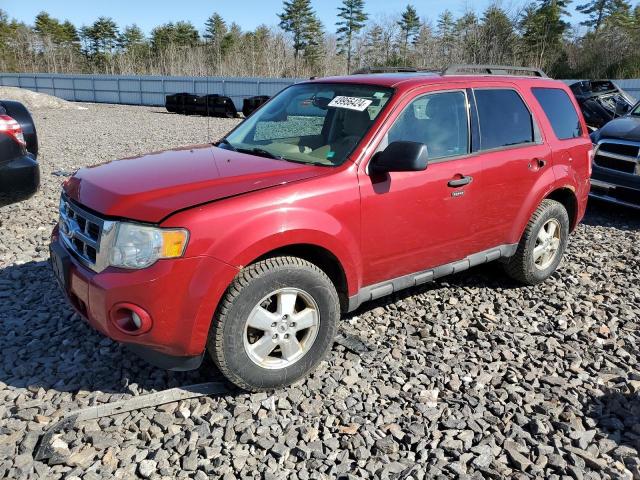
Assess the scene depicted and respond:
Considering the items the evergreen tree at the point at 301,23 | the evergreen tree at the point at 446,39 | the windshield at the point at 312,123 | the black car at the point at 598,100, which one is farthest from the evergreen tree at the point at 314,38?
the windshield at the point at 312,123

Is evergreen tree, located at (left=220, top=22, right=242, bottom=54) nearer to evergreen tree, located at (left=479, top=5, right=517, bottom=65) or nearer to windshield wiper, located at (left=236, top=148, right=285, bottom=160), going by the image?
evergreen tree, located at (left=479, top=5, right=517, bottom=65)

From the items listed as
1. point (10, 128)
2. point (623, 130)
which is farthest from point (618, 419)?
point (10, 128)

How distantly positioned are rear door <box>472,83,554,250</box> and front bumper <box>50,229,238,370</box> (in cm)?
228

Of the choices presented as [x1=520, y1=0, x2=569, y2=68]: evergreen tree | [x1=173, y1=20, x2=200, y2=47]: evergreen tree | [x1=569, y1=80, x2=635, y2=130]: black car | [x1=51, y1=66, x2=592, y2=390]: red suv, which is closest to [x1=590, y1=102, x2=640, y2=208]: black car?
[x1=51, y1=66, x2=592, y2=390]: red suv

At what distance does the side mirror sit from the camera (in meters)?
3.26

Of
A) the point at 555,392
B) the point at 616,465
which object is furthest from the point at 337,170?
the point at 616,465

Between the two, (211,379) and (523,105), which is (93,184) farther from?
(523,105)

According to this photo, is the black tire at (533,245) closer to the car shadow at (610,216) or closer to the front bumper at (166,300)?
the car shadow at (610,216)

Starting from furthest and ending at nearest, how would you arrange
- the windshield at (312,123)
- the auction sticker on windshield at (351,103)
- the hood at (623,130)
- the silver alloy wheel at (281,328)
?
the hood at (623,130) < the auction sticker on windshield at (351,103) < the windshield at (312,123) < the silver alloy wheel at (281,328)

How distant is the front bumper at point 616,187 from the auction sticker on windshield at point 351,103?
5.15 meters

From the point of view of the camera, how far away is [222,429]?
2.94 metres

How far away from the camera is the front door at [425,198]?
3518 mm

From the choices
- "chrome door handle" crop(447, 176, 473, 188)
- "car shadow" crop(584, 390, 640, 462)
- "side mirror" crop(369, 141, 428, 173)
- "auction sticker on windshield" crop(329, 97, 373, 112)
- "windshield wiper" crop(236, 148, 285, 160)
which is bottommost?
"car shadow" crop(584, 390, 640, 462)

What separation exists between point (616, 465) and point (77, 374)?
3.14 metres
